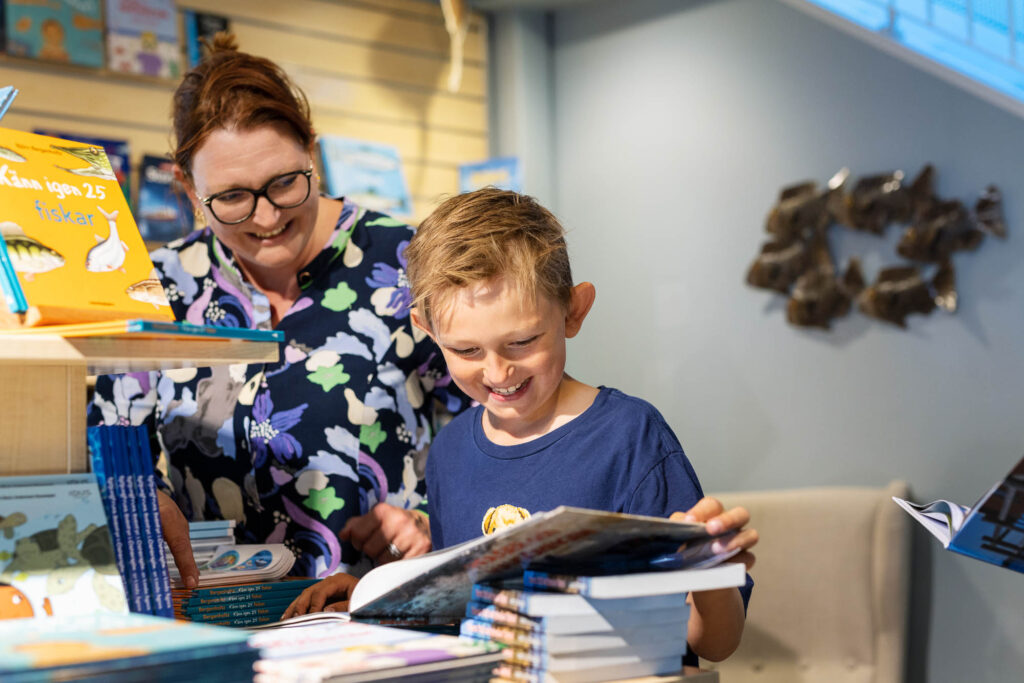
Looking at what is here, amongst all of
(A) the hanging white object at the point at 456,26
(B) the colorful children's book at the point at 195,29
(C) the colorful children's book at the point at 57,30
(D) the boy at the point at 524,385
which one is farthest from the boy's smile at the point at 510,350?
(A) the hanging white object at the point at 456,26

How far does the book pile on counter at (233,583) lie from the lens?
4.31 feet

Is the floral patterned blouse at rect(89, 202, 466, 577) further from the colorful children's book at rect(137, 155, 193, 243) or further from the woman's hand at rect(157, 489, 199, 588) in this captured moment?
the colorful children's book at rect(137, 155, 193, 243)

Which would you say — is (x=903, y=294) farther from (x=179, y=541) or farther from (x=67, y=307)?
(x=67, y=307)

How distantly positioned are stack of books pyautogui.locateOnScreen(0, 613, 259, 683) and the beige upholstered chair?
2.79 metres

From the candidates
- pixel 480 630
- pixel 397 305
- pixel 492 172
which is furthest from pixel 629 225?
pixel 480 630

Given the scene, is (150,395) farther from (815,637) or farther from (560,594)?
(815,637)

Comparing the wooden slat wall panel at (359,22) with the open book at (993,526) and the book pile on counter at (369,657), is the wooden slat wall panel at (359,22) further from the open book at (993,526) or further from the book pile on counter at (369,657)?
the open book at (993,526)

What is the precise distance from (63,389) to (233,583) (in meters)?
0.40

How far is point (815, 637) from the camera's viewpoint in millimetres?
3430

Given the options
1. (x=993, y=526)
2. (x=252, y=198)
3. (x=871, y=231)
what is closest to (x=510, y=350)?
(x=993, y=526)

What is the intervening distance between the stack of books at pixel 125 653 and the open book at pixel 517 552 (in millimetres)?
190

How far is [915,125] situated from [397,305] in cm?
265

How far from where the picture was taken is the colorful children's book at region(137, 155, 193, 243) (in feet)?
12.2

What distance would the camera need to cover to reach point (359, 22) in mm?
4539
